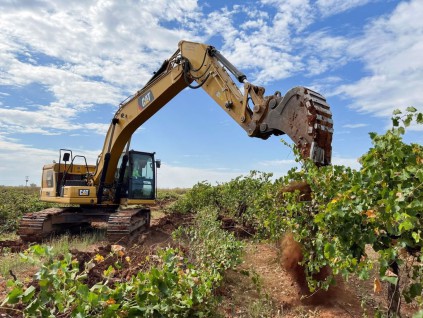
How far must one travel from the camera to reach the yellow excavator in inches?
240

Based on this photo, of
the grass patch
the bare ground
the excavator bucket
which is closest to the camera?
the bare ground

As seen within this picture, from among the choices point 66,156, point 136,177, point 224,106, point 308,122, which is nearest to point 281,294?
point 308,122

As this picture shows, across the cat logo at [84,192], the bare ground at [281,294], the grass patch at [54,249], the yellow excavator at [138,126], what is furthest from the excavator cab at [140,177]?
the bare ground at [281,294]

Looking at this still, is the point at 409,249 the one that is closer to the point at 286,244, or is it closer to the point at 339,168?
the point at 339,168

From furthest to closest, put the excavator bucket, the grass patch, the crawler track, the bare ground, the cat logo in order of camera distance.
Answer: the cat logo
the crawler track
the grass patch
the excavator bucket
the bare ground

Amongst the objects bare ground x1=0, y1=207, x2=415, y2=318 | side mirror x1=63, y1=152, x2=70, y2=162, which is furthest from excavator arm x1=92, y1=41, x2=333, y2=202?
bare ground x1=0, y1=207, x2=415, y2=318

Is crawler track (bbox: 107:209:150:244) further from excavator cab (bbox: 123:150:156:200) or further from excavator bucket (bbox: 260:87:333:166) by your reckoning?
excavator bucket (bbox: 260:87:333:166)

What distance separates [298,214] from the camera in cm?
540

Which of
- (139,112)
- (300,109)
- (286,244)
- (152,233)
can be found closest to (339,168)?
(300,109)

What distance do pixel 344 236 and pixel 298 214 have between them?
181 cm

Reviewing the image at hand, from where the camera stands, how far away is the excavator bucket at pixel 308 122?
5.77m

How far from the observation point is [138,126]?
12000mm

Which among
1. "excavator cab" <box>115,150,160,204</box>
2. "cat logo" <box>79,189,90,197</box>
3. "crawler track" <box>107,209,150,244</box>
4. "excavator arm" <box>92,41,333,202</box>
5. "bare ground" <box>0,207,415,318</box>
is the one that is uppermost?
"excavator arm" <box>92,41,333,202</box>

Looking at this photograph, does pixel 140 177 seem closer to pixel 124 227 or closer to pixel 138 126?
pixel 138 126
